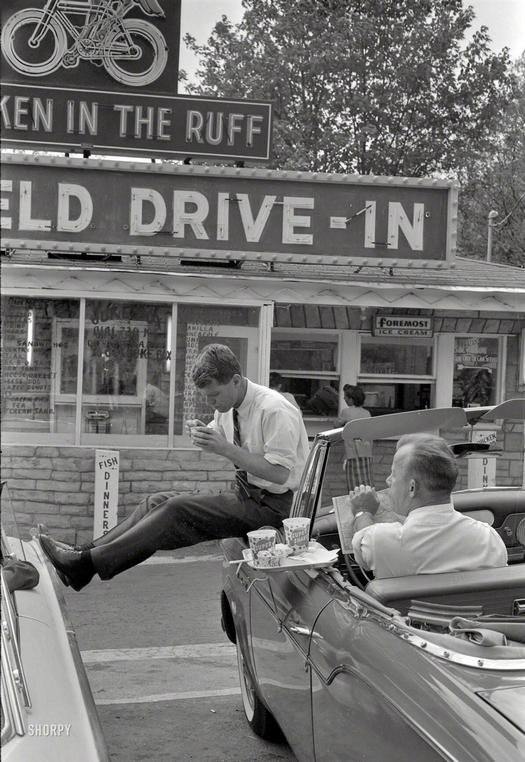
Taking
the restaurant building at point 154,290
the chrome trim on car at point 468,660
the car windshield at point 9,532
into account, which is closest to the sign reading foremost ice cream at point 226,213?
the restaurant building at point 154,290

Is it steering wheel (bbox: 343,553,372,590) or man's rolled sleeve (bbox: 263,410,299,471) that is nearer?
steering wheel (bbox: 343,553,372,590)

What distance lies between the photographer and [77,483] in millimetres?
9508

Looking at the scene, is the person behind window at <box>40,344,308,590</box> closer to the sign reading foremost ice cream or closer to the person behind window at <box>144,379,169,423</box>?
the person behind window at <box>144,379,169,423</box>

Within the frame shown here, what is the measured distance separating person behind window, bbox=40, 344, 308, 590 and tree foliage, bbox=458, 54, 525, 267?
21.7 metres

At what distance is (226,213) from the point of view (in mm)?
10164

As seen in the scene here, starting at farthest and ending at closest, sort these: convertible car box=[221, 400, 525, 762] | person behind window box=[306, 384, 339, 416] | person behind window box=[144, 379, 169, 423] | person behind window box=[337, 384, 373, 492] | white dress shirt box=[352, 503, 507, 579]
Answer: person behind window box=[306, 384, 339, 416]
person behind window box=[144, 379, 169, 423]
person behind window box=[337, 384, 373, 492]
white dress shirt box=[352, 503, 507, 579]
convertible car box=[221, 400, 525, 762]

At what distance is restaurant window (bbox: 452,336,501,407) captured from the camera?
11.5 meters

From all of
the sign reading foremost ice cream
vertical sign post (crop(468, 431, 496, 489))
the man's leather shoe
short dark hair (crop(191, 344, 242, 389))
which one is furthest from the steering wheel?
the sign reading foremost ice cream

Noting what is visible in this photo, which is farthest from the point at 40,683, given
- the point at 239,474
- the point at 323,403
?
the point at 323,403

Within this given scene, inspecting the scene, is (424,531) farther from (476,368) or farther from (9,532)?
(476,368)

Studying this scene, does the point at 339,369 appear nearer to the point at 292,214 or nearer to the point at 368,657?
the point at 292,214

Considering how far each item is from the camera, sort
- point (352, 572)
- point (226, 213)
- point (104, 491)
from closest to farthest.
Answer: point (352, 572) < point (104, 491) < point (226, 213)

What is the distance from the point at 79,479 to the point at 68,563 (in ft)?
17.2

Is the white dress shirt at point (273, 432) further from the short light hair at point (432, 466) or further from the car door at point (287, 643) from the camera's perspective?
the short light hair at point (432, 466)
